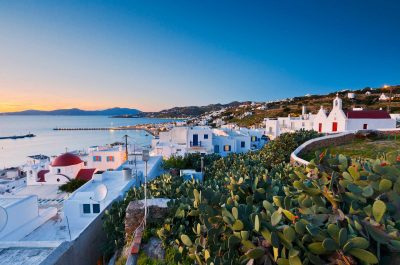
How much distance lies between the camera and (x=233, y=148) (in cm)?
2817

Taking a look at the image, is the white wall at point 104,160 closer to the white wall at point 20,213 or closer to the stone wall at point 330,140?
the white wall at point 20,213

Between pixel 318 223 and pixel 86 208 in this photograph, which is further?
pixel 86 208

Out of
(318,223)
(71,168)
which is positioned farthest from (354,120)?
(71,168)

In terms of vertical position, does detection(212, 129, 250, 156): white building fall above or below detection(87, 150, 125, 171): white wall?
above

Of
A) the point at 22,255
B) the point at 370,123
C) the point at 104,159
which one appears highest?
the point at 370,123

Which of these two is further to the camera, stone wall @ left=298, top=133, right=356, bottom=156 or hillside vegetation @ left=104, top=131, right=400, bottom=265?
stone wall @ left=298, top=133, right=356, bottom=156

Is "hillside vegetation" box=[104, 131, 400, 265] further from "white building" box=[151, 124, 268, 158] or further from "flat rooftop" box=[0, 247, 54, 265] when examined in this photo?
"white building" box=[151, 124, 268, 158]

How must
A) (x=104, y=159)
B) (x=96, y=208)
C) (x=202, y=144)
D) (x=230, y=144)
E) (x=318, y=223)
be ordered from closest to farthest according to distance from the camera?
(x=318, y=223) < (x=96, y=208) < (x=202, y=144) < (x=230, y=144) < (x=104, y=159)

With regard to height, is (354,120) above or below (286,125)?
above

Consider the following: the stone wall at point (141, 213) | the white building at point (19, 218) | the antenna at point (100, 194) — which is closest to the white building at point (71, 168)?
the white building at point (19, 218)

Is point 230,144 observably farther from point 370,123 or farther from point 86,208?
point 86,208

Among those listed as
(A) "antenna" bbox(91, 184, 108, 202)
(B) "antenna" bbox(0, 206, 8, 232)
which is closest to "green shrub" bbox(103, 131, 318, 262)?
(A) "antenna" bbox(91, 184, 108, 202)

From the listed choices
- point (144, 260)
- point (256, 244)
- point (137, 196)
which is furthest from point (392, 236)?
Answer: point (137, 196)

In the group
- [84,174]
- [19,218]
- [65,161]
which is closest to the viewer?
[19,218]
